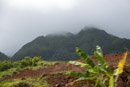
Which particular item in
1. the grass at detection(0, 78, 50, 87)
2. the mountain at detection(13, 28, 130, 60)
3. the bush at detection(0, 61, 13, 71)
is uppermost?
the mountain at detection(13, 28, 130, 60)

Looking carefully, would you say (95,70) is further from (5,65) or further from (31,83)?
(5,65)

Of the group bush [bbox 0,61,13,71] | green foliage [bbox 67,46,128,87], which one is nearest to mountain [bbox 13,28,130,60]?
bush [bbox 0,61,13,71]

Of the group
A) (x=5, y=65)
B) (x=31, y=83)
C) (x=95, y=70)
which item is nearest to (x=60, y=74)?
(x=31, y=83)

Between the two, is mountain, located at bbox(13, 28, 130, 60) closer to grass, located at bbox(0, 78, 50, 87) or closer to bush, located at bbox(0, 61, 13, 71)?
bush, located at bbox(0, 61, 13, 71)

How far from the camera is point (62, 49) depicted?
576 ft

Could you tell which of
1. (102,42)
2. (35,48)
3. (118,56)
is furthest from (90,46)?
(118,56)

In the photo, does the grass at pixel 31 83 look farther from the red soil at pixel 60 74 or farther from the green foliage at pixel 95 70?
the green foliage at pixel 95 70

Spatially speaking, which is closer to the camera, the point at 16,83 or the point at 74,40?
the point at 16,83

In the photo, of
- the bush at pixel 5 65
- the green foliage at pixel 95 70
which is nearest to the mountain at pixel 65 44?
the bush at pixel 5 65

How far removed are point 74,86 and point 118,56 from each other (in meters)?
7.18

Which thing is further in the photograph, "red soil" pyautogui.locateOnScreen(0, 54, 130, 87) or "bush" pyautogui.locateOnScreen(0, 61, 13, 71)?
"bush" pyautogui.locateOnScreen(0, 61, 13, 71)

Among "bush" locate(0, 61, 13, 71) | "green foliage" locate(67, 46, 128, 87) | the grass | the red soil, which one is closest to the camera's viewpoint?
"green foliage" locate(67, 46, 128, 87)

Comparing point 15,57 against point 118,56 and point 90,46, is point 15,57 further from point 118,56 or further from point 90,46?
point 118,56

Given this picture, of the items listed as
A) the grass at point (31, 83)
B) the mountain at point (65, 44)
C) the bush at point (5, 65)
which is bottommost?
the grass at point (31, 83)
